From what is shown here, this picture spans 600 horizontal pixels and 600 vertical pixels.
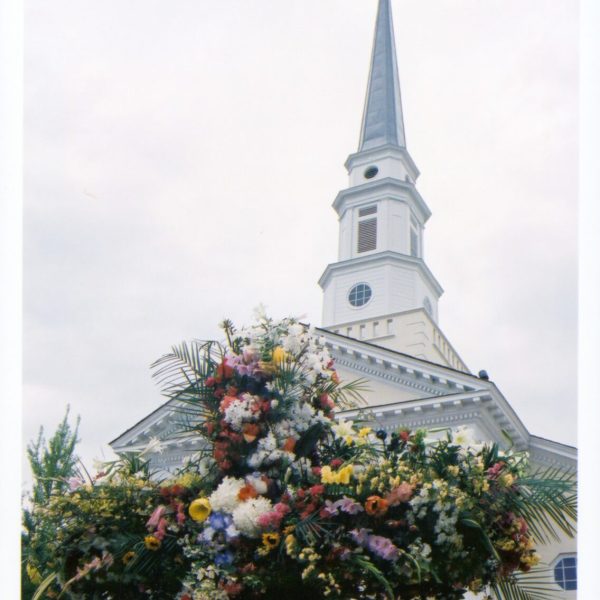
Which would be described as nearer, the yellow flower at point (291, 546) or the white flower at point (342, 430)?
the yellow flower at point (291, 546)

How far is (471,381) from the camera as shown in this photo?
69.4 ft

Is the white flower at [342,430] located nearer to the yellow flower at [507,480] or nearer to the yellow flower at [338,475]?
the yellow flower at [338,475]

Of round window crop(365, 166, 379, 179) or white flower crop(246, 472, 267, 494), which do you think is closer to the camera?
white flower crop(246, 472, 267, 494)

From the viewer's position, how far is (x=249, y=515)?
17.0 feet

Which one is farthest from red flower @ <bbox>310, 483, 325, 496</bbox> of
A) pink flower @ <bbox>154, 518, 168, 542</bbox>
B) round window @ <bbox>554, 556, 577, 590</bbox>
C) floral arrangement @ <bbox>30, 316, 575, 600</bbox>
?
round window @ <bbox>554, 556, 577, 590</bbox>

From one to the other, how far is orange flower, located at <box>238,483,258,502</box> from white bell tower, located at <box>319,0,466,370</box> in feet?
66.8

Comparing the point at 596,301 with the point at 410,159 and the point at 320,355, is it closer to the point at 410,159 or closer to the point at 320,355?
the point at 320,355

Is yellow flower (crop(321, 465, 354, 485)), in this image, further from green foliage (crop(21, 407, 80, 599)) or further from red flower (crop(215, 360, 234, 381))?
green foliage (crop(21, 407, 80, 599))

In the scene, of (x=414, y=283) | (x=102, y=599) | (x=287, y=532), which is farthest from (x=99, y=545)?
(x=414, y=283)

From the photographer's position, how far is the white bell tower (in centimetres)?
2652

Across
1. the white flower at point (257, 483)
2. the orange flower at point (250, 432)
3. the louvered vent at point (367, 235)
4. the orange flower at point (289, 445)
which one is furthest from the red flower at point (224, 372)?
the louvered vent at point (367, 235)

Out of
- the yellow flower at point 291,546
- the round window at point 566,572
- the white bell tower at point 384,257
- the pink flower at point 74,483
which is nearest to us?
the yellow flower at point 291,546

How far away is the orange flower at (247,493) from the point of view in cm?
534

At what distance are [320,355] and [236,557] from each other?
5.14 ft
